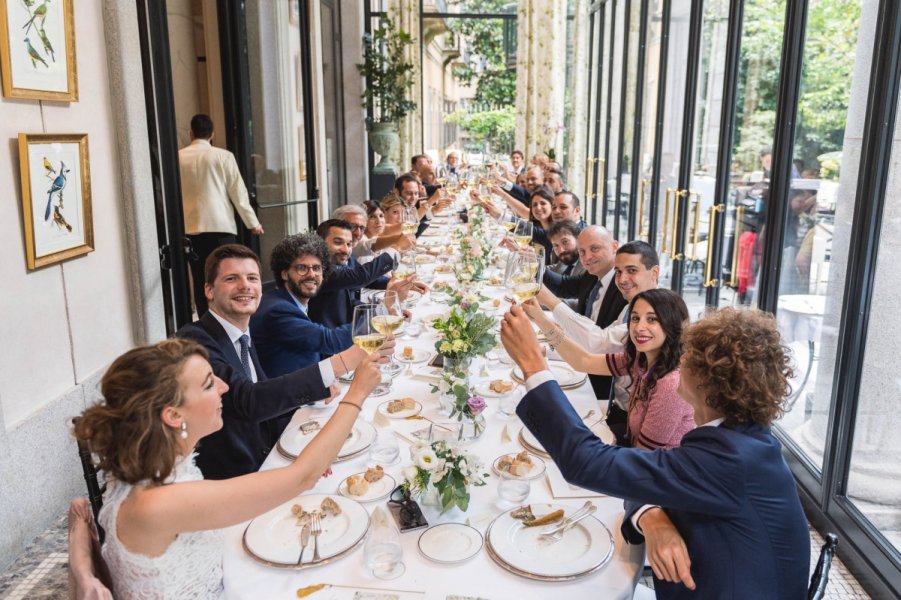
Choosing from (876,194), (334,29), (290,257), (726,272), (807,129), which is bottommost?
(726,272)

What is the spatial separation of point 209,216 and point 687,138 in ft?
10.8

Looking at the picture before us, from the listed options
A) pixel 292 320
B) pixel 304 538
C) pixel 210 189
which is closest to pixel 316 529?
pixel 304 538

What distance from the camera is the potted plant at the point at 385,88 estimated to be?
8836 mm

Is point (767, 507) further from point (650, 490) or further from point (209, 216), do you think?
point (209, 216)

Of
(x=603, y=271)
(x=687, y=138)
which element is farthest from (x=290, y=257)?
(x=687, y=138)

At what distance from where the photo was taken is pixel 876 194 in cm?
234

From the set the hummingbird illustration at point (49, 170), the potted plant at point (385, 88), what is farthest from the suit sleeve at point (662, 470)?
the potted plant at point (385, 88)

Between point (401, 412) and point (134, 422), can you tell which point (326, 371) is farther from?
point (134, 422)

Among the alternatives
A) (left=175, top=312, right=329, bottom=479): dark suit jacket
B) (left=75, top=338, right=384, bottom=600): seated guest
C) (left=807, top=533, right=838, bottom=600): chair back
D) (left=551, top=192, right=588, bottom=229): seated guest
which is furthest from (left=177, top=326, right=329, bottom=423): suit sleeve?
(left=551, top=192, right=588, bottom=229): seated guest

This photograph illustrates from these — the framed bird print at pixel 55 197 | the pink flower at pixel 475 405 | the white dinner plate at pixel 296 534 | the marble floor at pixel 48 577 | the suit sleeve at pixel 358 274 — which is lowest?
the marble floor at pixel 48 577

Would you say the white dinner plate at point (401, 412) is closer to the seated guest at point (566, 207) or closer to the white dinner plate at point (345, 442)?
the white dinner plate at point (345, 442)

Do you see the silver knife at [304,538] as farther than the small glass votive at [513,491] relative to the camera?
No

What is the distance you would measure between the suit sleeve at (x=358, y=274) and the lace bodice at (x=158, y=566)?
217cm

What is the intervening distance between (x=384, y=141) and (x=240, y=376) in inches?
281
